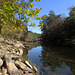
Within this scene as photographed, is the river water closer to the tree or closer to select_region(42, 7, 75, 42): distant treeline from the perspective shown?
the tree

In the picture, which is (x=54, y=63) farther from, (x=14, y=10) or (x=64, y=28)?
(x=64, y=28)

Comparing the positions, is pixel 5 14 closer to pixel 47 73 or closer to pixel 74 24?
pixel 47 73

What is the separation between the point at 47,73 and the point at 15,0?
15.0ft

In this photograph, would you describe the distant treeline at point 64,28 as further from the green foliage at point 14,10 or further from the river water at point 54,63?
the green foliage at point 14,10

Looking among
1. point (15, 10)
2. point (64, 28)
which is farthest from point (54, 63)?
point (64, 28)

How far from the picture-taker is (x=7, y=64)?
11.9 ft

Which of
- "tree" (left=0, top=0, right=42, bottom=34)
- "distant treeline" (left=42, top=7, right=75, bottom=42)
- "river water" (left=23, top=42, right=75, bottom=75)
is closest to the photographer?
"tree" (left=0, top=0, right=42, bottom=34)

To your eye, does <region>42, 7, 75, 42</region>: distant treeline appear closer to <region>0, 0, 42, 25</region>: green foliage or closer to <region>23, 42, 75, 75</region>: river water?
<region>23, 42, 75, 75</region>: river water

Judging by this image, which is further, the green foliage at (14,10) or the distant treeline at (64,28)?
the distant treeline at (64,28)

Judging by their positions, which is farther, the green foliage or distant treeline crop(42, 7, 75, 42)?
distant treeline crop(42, 7, 75, 42)

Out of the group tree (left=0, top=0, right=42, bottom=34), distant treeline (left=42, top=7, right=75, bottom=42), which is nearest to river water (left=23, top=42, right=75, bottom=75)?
tree (left=0, top=0, right=42, bottom=34)

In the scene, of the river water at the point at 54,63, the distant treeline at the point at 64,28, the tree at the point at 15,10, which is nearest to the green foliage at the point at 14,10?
the tree at the point at 15,10

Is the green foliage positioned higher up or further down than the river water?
higher up

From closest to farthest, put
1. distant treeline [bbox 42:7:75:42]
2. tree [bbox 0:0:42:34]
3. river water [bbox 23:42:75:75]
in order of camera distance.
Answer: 1. tree [bbox 0:0:42:34]
2. river water [bbox 23:42:75:75]
3. distant treeline [bbox 42:7:75:42]
